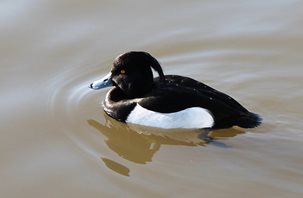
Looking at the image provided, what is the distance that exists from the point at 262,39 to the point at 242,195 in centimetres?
286

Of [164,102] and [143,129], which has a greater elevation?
[164,102]

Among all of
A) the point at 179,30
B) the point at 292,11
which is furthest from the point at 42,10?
the point at 292,11

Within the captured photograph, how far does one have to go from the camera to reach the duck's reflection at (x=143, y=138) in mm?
7039

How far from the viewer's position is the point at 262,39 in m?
8.52

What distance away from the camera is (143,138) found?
7.29 meters

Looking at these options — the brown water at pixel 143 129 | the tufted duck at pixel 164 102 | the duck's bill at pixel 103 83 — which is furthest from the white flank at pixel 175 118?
the duck's bill at pixel 103 83

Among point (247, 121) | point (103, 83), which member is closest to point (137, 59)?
point (103, 83)

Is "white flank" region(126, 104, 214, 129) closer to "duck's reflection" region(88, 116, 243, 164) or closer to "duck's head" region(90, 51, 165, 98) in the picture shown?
"duck's reflection" region(88, 116, 243, 164)

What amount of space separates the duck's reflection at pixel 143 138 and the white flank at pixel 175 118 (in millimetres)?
77

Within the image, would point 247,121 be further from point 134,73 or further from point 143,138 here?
point 134,73

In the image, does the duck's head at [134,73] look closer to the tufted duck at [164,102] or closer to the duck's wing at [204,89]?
the tufted duck at [164,102]

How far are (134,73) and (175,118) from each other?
64 centimetres

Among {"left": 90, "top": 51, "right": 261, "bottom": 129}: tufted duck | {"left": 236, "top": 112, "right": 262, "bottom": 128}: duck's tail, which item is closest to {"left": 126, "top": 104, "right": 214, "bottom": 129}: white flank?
{"left": 90, "top": 51, "right": 261, "bottom": 129}: tufted duck

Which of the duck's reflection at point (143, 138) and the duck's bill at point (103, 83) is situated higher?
the duck's bill at point (103, 83)
